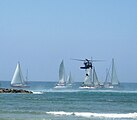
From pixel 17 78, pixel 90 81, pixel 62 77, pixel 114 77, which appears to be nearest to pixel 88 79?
pixel 90 81

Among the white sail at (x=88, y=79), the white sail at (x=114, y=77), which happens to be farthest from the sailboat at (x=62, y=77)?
the white sail at (x=114, y=77)

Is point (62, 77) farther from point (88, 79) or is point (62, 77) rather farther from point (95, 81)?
point (95, 81)

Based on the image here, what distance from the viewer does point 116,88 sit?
559 ft

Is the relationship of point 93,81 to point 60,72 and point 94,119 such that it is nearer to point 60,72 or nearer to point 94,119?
point 60,72

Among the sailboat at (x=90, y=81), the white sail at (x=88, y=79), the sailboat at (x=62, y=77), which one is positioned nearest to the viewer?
the sailboat at (x=90, y=81)

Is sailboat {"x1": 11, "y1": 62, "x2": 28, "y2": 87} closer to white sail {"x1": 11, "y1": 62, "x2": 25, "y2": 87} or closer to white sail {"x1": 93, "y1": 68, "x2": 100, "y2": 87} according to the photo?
white sail {"x1": 11, "y1": 62, "x2": 25, "y2": 87}

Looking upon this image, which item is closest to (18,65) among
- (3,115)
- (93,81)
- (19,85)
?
(19,85)

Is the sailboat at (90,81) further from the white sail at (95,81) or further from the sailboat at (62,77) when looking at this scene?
the sailboat at (62,77)

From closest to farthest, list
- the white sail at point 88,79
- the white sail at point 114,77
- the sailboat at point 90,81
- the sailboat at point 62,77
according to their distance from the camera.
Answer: the white sail at point 114,77 → the sailboat at point 90,81 → the sailboat at point 62,77 → the white sail at point 88,79

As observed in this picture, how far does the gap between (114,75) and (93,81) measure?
26.6ft

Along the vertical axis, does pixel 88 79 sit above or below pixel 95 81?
above

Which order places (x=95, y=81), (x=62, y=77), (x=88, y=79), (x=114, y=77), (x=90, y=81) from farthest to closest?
(x=88, y=79), (x=62, y=77), (x=90, y=81), (x=95, y=81), (x=114, y=77)

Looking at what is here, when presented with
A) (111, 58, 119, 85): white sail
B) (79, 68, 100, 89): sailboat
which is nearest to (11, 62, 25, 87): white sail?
(79, 68, 100, 89): sailboat

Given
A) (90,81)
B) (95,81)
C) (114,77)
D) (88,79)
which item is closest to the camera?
(114,77)
